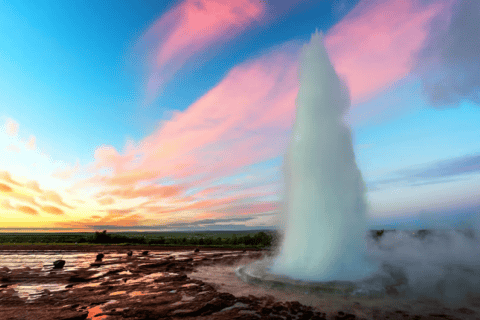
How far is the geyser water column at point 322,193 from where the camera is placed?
17.3 meters

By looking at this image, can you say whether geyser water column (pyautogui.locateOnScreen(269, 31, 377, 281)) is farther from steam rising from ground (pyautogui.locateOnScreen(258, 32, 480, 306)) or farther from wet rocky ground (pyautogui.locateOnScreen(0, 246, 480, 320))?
wet rocky ground (pyautogui.locateOnScreen(0, 246, 480, 320))

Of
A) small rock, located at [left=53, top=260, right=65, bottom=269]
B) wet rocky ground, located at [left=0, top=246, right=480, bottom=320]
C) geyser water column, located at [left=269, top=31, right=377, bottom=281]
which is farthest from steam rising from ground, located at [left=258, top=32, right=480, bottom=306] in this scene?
small rock, located at [left=53, top=260, right=65, bottom=269]

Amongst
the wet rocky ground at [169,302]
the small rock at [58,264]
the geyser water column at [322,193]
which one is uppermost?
the geyser water column at [322,193]

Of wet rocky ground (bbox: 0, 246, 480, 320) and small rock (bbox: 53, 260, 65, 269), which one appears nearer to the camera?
wet rocky ground (bbox: 0, 246, 480, 320)

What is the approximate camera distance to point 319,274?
1594 cm

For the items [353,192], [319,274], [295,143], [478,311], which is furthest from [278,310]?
[295,143]

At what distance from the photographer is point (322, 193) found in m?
18.5

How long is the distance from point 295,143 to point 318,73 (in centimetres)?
641

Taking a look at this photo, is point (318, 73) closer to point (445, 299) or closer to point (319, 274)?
point (319, 274)

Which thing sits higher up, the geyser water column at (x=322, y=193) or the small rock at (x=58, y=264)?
the geyser water column at (x=322, y=193)

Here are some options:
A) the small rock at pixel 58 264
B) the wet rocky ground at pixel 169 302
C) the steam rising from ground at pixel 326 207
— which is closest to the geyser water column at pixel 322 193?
the steam rising from ground at pixel 326 207

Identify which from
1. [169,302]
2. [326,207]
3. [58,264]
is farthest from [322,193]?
[58,264]

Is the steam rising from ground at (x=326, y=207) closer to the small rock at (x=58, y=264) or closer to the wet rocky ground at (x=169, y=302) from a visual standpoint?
the wet rocky ground at (x=169, y=302)

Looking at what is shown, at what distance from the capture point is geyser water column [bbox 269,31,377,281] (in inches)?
682
